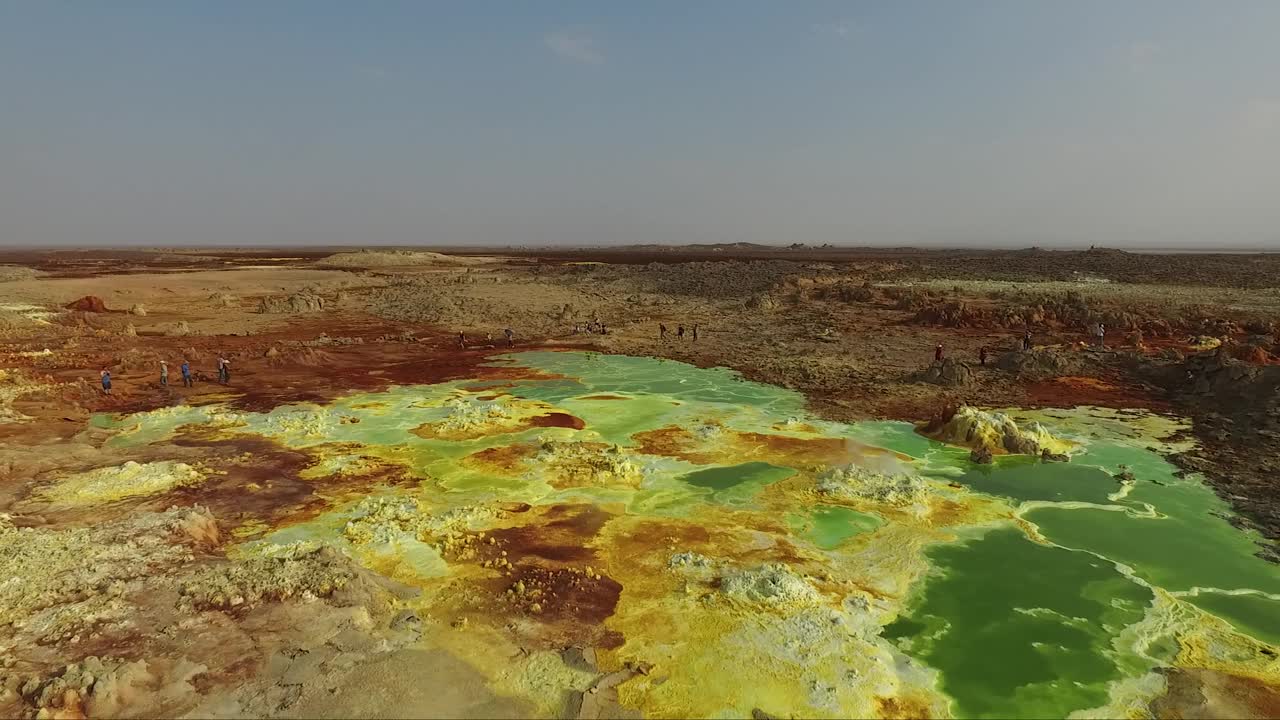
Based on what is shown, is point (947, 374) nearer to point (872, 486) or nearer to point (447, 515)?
point (872, 486)

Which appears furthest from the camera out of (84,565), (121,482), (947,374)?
(947,374)

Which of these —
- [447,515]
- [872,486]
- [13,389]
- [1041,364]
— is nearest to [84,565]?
[447,515]

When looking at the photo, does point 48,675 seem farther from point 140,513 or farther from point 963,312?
point 963,312

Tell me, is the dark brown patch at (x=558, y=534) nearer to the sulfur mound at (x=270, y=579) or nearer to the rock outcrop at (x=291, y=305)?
the sulfur mound at (x=270, y=579)

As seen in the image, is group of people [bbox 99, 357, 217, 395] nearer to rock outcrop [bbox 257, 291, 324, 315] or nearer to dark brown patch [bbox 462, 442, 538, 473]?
dark brown patch [bbox 462, 442, 538, 473]

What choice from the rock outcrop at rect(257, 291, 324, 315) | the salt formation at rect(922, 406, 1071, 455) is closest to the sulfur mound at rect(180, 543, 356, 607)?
the salt formation at rect(922, 406, 1071, 455)

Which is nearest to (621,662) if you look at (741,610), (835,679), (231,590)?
(741,610)

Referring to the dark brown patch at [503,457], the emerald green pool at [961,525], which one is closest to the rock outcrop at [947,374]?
the emerald green pool at [961,525]
